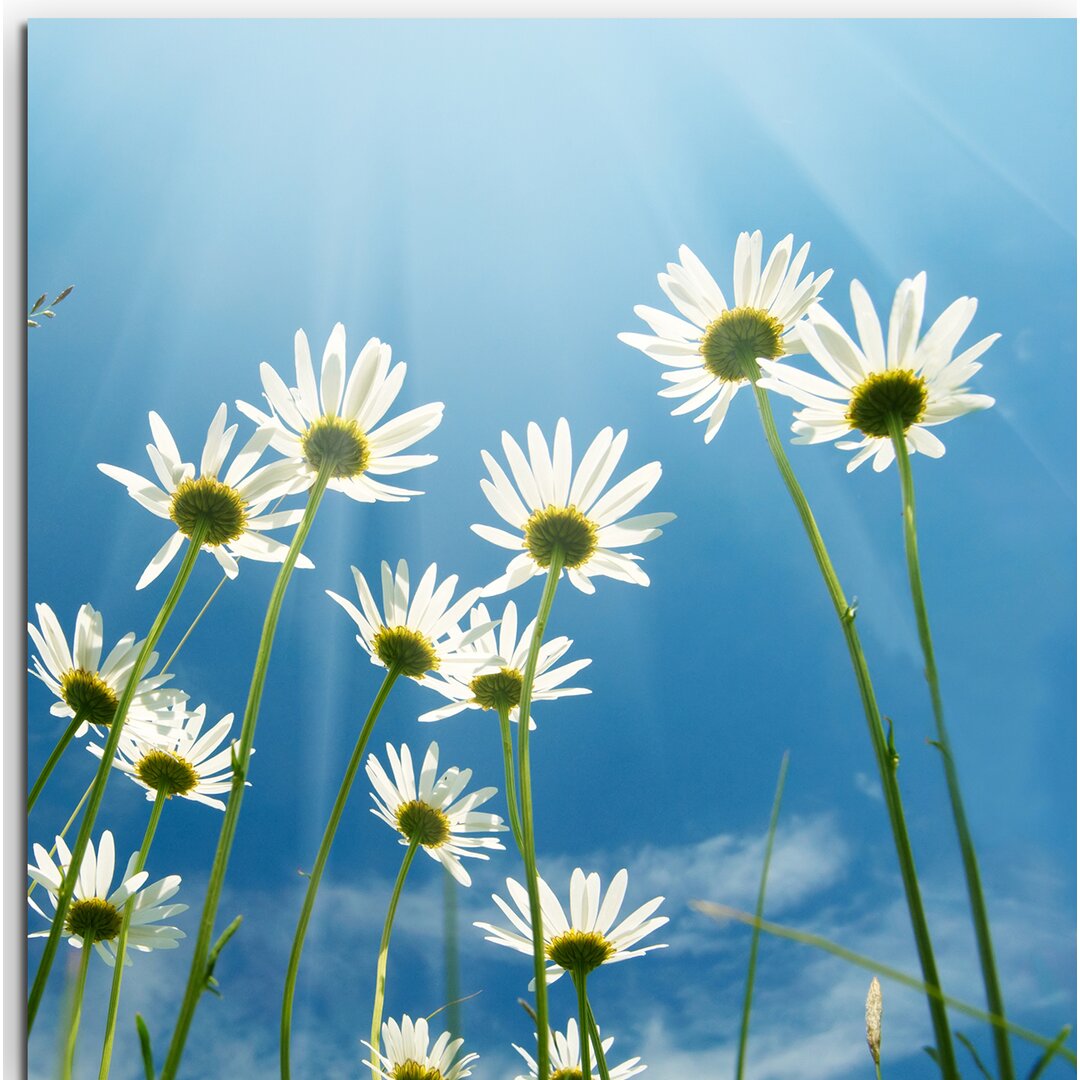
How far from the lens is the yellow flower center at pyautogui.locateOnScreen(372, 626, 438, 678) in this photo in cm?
116

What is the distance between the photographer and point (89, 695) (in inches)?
45.4

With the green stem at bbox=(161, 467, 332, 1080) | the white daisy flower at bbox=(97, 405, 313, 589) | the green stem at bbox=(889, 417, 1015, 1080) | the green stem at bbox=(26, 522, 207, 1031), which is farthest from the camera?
the white daisy flower at bbox=(97, 405, 313, 589)

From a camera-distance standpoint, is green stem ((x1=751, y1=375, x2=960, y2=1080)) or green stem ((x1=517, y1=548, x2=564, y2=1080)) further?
green stem ((x1=517, y1=548, x2=564, y2=1080))

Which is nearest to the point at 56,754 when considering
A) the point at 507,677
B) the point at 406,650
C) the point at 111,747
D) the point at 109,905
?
the point at 111,747

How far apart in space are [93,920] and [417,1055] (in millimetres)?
402

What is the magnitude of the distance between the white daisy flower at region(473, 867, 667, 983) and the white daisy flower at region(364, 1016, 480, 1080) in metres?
0.13

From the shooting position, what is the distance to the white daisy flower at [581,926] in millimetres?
1143

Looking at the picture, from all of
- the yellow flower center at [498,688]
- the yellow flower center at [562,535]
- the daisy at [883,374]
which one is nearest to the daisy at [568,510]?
the yellow flower center at [562,535]

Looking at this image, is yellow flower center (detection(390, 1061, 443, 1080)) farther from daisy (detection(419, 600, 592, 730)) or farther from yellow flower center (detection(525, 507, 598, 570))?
yellow flower center (detection(525, 507, 598, 570))

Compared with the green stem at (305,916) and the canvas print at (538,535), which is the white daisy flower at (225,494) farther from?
the green stem at (305,916)

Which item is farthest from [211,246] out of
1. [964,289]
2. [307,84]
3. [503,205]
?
[964,289]

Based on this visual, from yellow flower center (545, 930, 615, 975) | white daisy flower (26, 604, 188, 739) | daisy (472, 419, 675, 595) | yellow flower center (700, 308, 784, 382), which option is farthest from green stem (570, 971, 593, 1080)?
yellow flower center (700, 308, 784, 382)

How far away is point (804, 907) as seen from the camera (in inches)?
49.3

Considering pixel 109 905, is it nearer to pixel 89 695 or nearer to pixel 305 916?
pixel 89 695
